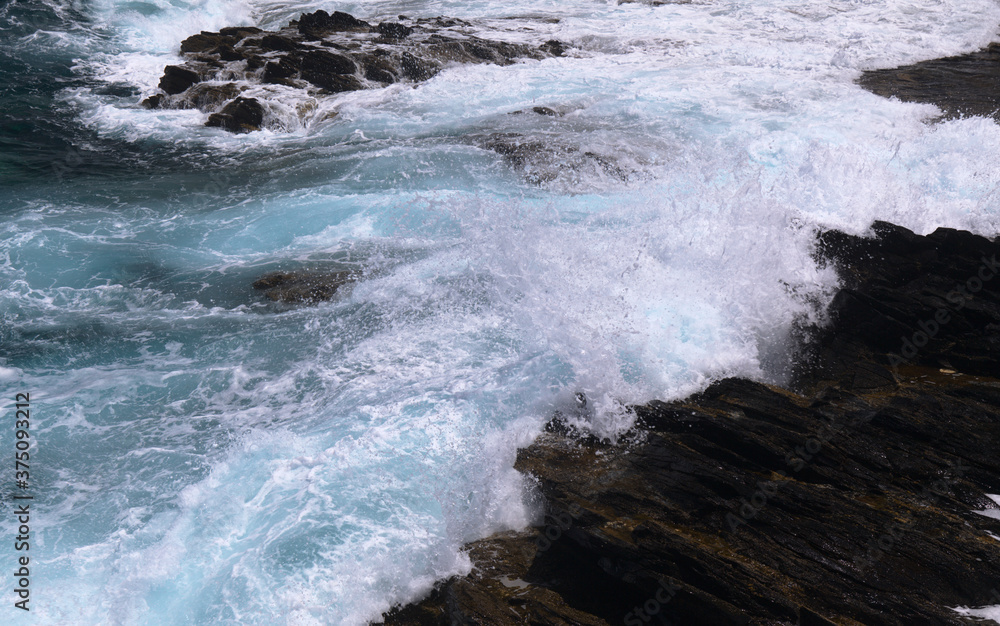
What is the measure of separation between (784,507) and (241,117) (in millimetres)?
13661

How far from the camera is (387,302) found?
9406mm

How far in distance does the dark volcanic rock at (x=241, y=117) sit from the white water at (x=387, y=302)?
0.34m

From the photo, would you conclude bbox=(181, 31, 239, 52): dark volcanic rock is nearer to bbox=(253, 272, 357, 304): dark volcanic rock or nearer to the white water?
the white water

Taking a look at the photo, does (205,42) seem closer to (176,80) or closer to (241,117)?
(176,80)

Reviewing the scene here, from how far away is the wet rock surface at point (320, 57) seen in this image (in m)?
16.2

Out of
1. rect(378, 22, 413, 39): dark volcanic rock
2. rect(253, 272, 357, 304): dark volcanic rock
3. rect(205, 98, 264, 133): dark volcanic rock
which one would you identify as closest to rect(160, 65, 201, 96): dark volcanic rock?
rect(205, 98, 264, 133): dark volcanic rock

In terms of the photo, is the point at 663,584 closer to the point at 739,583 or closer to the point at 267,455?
the point at 739,583

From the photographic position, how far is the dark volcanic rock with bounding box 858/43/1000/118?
589 inches

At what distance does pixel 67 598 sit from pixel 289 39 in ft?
52.2

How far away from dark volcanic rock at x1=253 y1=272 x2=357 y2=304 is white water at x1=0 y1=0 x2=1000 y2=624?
0.95 feet

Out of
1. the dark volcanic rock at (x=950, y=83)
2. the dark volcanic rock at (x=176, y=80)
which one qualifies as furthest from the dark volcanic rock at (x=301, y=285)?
the dark volcanic rock at (x=950, y=83)

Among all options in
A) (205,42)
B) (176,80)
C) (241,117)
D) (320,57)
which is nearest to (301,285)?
(241,117)

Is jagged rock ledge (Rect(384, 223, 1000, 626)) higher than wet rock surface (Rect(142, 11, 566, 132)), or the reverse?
wet rock surface (Rect(142, 11, 566, 132))

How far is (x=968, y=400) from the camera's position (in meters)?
7.20
